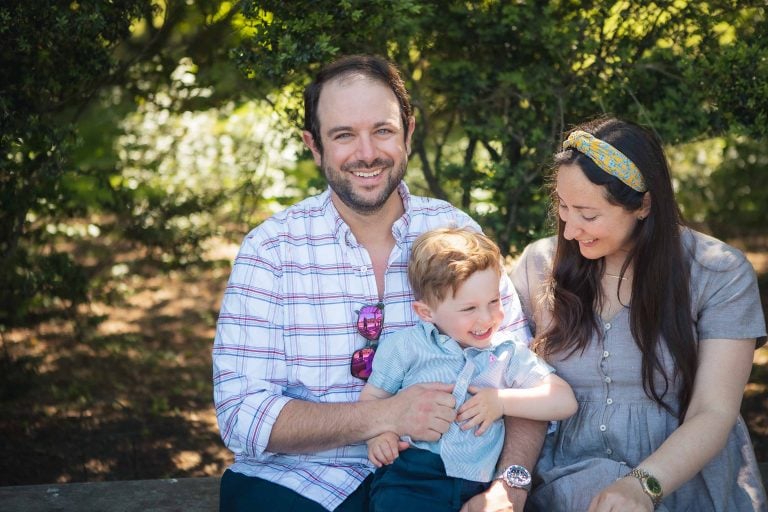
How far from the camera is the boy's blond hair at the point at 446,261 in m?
3.01

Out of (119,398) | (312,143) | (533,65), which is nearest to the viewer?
(312,143)

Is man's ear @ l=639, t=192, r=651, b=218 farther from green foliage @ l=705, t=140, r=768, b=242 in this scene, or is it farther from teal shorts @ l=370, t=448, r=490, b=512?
green foliage @ l=705, t=140, r=768, b=242

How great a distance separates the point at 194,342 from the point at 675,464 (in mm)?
3959

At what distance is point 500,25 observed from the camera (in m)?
4.27

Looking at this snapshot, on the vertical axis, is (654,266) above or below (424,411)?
above

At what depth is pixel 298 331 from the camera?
10.4ft

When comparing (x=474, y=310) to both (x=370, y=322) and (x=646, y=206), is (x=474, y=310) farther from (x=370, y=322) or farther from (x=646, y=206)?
(x=646, y=206)

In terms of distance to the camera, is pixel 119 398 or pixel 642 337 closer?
pixel 642 337

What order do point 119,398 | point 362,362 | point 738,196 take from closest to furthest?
1. point 362,362
2. point 119,398
3. point 738,196

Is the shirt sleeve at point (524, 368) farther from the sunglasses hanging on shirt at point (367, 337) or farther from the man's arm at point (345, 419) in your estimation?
the sunglasses hanging on shirt at point (367, 337)

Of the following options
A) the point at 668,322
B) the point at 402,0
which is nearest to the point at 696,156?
the point at 402,0

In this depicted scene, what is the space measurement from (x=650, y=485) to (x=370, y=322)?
106 centimetres

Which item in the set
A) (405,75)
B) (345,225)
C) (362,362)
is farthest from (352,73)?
(405,75)

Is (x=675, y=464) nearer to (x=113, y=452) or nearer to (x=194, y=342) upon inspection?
(x=113, y=452)
